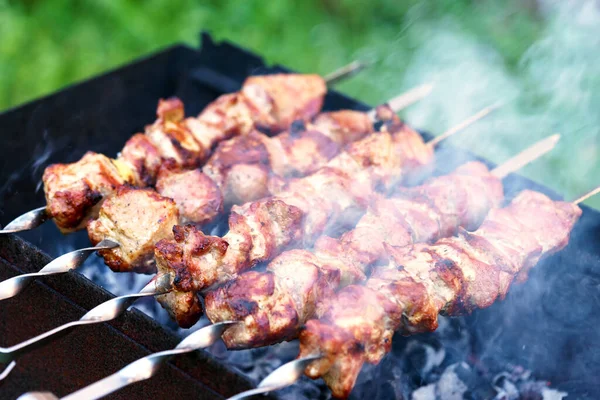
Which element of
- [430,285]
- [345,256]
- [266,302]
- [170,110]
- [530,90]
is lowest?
[530,90]

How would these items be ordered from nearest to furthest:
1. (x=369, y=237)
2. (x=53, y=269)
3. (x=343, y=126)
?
1. (x=53, y=269)
2. (x=369, y=237)
3. (x=343, y=126)

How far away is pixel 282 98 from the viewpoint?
11.9ft

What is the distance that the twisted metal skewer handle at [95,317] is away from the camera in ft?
6.02

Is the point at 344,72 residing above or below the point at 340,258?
above

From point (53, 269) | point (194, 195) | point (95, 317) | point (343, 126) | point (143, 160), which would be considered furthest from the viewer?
point (343, 126)

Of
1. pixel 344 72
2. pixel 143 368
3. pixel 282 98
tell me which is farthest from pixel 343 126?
pixel 143 368

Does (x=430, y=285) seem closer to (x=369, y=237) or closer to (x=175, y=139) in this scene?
(x=369, y=237)

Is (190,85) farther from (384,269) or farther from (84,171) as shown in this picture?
(384,269)

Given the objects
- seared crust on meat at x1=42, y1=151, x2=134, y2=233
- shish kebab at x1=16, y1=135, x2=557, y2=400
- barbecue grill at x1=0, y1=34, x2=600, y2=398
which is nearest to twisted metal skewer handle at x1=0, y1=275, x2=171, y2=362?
barbecue grill at x1=0, y1=34, x2=600, y2=398

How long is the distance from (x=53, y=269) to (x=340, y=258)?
1082mm

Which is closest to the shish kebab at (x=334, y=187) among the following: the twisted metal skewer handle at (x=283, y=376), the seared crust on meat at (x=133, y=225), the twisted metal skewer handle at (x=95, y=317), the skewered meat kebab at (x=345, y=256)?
the twisted metal skewer handle at (x=95, y=317)

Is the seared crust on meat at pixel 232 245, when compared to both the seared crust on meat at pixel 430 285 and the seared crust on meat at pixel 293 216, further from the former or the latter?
the seared crust on meat at pixel 430 285

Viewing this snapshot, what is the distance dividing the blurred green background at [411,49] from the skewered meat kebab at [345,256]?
1.10 m

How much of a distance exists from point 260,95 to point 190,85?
0.85 meters
